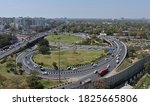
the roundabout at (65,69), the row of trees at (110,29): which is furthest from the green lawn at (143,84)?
the row of trees at (110,29)

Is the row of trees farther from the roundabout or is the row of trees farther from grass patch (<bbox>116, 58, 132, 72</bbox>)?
the roundabout

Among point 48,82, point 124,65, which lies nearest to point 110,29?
point 124,65

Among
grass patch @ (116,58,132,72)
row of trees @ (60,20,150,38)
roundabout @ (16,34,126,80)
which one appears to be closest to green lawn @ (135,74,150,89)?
roundabout @ (16,34,126,80)

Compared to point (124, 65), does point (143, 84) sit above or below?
above

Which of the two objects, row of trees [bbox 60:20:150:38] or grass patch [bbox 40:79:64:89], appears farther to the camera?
row of trees [bbox 60:20:150:38]

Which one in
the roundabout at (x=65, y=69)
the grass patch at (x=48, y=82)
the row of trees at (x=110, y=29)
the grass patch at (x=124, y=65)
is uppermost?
the row of trees at (x=110, y=29)

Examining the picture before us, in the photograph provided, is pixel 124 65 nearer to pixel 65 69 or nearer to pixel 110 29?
pixel 65 69

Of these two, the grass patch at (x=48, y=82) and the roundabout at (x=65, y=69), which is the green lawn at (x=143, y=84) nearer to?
the roundabout at (x=65, y=69)

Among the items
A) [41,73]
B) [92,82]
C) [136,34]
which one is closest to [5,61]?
[41,73]

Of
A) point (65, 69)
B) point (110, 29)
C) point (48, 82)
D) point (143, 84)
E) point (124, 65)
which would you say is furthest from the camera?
point (110, 29)

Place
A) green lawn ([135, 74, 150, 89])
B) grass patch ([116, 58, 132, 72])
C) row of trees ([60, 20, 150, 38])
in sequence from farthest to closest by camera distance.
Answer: row of trees ([60, 20, 150, 38]) < grass patch ([116, 58, 132, 72]) < green lawn ([135, 74, 150, 89])

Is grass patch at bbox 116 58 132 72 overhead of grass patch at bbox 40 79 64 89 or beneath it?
overhead
